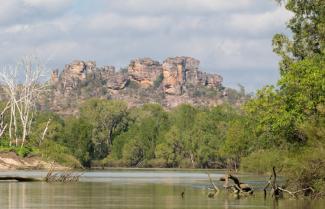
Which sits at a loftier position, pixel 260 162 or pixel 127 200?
pixel 127 200

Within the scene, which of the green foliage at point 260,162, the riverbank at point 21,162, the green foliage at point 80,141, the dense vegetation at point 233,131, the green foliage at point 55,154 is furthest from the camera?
the green foliage at point 80,141

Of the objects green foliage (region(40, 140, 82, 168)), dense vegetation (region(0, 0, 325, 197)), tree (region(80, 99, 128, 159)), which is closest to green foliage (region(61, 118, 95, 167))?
dense vegetation (region(0, 0, 325, 197))

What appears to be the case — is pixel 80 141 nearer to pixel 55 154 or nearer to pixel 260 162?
pixel 55 154

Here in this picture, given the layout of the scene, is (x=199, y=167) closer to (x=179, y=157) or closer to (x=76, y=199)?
(x=179, y=157)

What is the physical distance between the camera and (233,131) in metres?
115

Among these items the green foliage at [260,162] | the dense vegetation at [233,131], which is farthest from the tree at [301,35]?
the green foliage at [260,162]

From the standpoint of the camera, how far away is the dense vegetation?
154 ft

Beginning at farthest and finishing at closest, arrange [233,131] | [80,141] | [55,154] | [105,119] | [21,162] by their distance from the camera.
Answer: [105,119]
[80,141]
[233,131]
[55,154]
[21,162]

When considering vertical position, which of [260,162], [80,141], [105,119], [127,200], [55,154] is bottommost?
[260,162]

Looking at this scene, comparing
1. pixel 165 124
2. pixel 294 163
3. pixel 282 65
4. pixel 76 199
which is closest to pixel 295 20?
pixel 282 65

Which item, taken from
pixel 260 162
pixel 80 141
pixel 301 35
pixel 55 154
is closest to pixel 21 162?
pixel 55 154

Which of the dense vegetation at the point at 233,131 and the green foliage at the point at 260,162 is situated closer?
the dense vegetation at the point at 233,131

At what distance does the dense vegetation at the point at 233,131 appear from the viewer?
154 ft

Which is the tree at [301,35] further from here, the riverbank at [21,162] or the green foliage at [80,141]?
the green foliage at [80,141]
